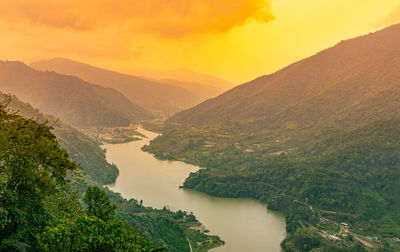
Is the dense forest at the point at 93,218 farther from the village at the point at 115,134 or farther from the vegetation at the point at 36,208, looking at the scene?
the village at the point at 115,134

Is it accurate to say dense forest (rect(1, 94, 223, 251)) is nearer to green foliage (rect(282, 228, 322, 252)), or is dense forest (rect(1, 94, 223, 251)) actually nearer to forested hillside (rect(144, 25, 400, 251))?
green foliage (rect(282, 228, 322, 252))

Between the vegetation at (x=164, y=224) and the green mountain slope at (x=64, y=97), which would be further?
the green mountain slope at (x=64, y=97)

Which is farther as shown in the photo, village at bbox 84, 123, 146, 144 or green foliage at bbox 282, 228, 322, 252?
village at bbox 84, 123, 146, 144

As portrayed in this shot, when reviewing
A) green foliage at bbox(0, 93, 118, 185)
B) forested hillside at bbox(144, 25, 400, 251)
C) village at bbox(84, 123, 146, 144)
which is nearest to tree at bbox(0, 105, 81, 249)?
forested hillside at bbox(144, 25, 400, 251)

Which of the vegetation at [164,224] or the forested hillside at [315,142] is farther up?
the forested hillside at [315,142]

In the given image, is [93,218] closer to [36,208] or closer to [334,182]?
[36,208]

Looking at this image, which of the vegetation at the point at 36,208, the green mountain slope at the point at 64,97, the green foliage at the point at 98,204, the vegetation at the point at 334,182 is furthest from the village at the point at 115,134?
the vegetation at the point at 36,208
